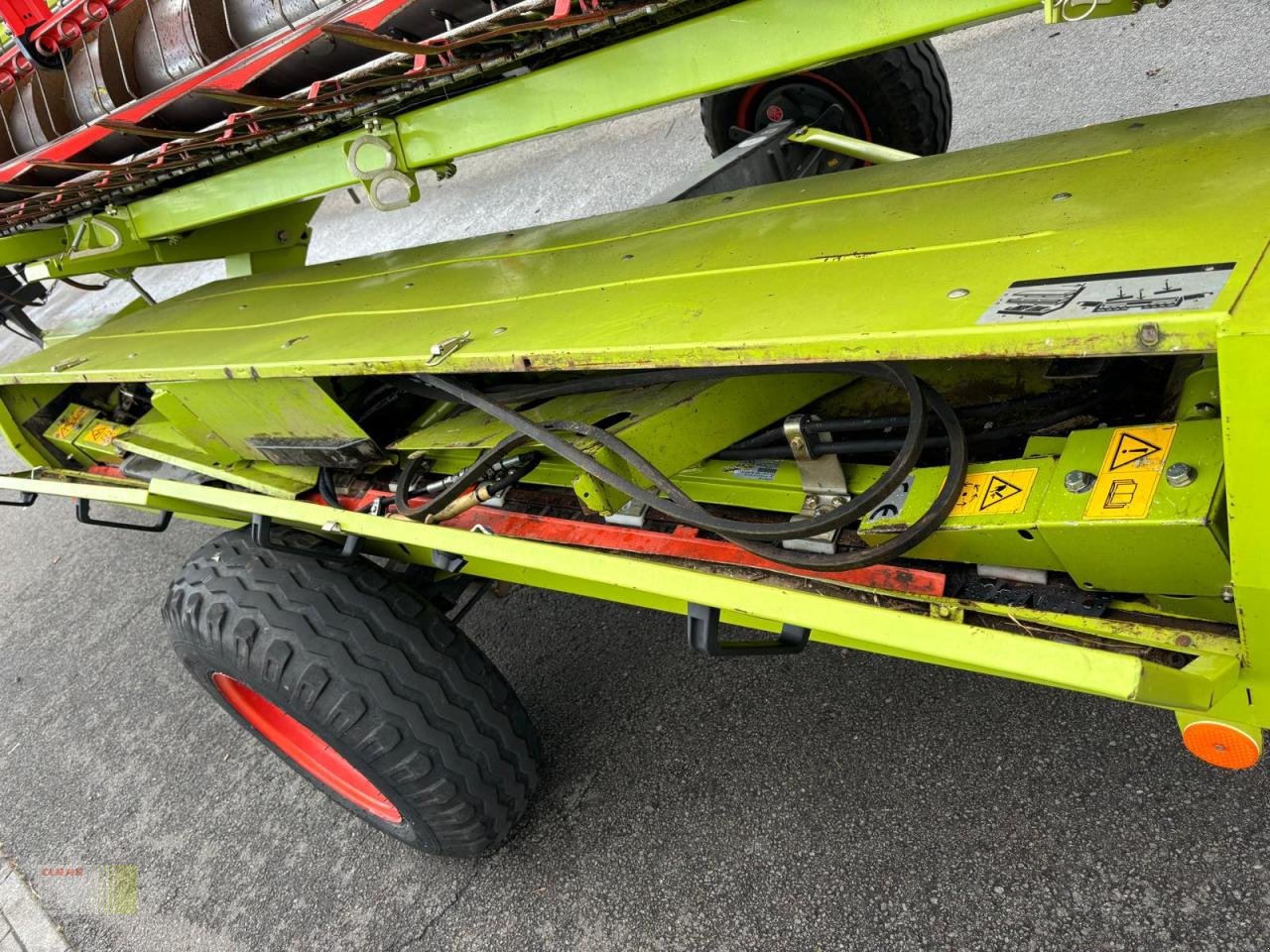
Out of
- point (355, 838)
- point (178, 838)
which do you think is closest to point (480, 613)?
point (355, 838)

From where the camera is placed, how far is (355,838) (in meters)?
2.37

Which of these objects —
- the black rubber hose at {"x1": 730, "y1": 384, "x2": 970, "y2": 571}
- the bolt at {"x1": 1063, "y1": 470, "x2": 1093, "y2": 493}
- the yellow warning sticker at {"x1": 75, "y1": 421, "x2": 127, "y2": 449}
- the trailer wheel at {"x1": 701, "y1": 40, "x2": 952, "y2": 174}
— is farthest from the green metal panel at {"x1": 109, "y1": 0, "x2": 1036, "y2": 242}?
the trailer wheel at {"x1": 701, "y1": 40, "x2": 952, "y2": 174}

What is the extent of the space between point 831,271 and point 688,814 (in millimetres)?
1312

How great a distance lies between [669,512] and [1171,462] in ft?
2.40

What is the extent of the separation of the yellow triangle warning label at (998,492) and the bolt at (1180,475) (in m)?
0.21

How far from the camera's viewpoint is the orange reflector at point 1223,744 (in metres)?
1.14

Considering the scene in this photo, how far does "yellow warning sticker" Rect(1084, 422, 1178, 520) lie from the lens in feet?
3.89

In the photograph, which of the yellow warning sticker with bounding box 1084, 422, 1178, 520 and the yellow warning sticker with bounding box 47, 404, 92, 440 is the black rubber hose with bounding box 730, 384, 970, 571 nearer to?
the yellow warning sticker with bounding box 1084, 422, 1178, 520

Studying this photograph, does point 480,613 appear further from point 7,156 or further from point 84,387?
point 7,156

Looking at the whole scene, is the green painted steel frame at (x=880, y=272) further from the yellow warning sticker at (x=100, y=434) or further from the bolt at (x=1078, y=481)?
the yellow warning sticker at (x=100, y=434)

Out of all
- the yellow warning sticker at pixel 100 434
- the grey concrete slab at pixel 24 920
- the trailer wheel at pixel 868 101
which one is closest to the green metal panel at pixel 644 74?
the yellow warning sticker at pixel 100 434

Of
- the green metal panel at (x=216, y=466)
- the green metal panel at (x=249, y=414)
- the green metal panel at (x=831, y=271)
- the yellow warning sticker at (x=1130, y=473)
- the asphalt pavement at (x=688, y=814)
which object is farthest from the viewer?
the green metal panel at (x=216, y=466)

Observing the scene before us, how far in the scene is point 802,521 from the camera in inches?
55.9

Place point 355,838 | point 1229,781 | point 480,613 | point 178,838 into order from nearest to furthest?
point 1229,781, point 355,838, point 178,838, point 480,613
